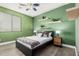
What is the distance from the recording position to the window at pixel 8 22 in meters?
2.94

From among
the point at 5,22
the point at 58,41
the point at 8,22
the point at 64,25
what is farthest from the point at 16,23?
the point at 64,25

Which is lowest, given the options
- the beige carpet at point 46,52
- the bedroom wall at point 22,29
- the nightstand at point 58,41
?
the beige carpet at point 46,52

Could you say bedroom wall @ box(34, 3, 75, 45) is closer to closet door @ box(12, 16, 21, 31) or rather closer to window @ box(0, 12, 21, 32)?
closet door @ box(12, 16, 21, 31)

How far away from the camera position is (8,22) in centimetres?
300

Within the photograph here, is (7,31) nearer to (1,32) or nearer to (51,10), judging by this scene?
(1,32)

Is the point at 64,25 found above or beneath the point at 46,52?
above

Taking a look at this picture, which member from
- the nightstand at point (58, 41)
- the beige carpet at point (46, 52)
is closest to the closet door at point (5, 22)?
the beige carpet at point (46, 52)

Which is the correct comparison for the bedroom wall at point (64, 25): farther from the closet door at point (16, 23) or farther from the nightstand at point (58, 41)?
the closet door at point (16, 23)

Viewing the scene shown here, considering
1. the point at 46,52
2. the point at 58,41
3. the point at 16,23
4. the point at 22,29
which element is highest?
the point at 16,23

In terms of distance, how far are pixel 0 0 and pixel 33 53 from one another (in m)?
1.72

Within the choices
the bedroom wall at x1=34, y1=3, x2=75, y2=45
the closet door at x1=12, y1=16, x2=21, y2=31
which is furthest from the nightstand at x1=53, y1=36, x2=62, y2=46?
the closet door at x1=12, y1=16, x2=21, y2=31

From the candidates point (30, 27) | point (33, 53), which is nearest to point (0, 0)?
point (33, 53)

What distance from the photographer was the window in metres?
2.94

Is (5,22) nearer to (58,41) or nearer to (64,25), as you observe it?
(58,41)
